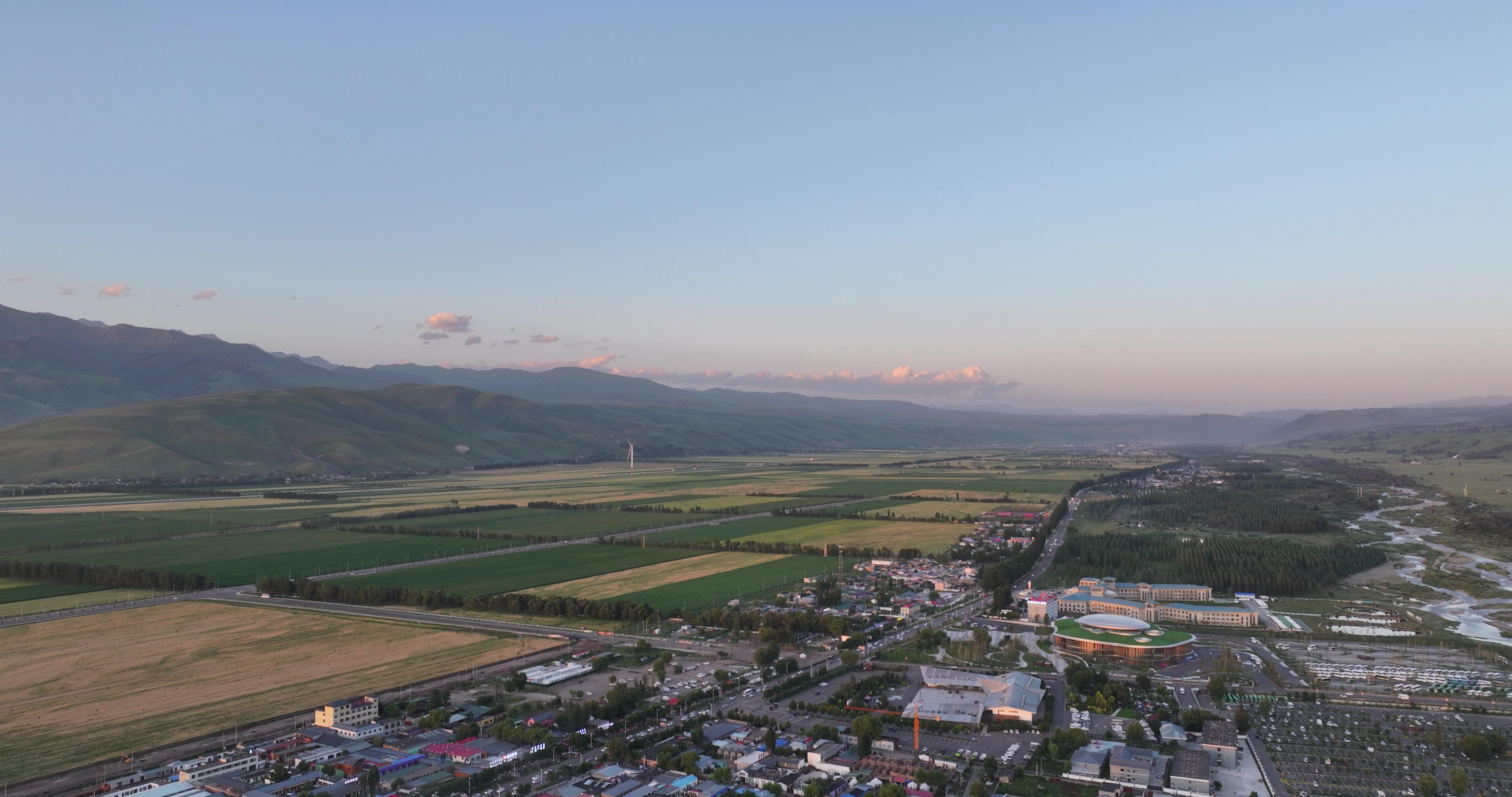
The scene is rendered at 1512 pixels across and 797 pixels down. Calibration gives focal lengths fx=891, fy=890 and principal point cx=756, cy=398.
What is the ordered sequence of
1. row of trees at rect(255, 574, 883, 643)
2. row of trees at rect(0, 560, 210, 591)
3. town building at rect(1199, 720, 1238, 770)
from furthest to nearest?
row of trees at rect(0, 560, 210, 591) < row of trees at rect(255, 574, 883, 643) < town building at rect(1199, 720, 1238, 770)

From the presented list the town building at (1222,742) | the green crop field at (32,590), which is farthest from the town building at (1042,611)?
the green crop field at (32,590)

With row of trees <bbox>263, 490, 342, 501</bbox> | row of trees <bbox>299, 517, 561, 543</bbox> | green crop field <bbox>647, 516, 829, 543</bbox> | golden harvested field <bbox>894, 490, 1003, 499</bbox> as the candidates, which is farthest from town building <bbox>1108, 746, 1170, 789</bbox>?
row of trees <bbox>263, 490, 342, 501</bbox>

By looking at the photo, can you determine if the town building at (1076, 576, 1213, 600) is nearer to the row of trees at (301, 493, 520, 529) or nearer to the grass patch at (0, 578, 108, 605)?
the grass patch at (0, 578, 108, 605)

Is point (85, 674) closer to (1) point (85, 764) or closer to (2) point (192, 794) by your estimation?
(1) point (85, 764)

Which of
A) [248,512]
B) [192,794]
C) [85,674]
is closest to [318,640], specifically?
[85,674]

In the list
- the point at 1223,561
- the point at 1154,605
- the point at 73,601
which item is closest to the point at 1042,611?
the point at 1154,605
